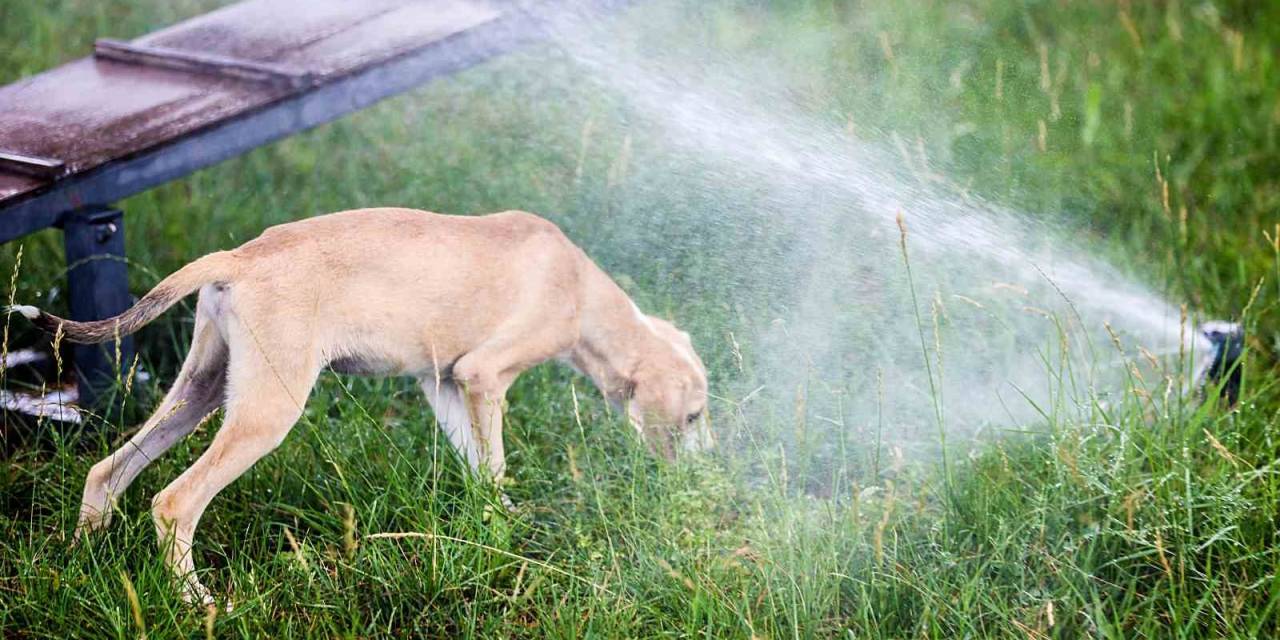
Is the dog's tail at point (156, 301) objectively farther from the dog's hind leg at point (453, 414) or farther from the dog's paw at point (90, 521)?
the dog's hind leg at point (453, 414)

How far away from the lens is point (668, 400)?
12.7ft

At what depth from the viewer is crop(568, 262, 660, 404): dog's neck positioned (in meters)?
3.94

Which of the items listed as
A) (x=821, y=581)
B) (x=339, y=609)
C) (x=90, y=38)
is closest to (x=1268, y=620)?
(x=821, y=581)

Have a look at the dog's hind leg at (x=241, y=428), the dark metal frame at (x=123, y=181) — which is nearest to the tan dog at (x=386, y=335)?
the dog's hind leg at (x=241, y=428)

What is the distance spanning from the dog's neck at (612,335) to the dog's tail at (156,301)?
110 cm

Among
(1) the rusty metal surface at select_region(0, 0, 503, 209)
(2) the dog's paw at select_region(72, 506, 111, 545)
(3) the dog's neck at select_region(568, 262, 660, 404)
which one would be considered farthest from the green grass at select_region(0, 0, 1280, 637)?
(1) the rusty metal surface at select_region(0, 0, 503, 209)

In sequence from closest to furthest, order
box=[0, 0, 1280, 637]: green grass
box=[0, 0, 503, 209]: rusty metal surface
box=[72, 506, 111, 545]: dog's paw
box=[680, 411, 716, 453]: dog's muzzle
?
box=[0, 0, 1280, 637]: green grass < box=[72, 506, 111, 545]: dog's paw < box=[680, 411, 716, 453]: dog's muzzle < box=[0, 0, 503, 209]: rusty metal surface

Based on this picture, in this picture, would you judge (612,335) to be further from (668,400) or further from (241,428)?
(241,428)

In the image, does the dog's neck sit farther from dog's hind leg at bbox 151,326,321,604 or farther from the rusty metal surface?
the rusty metal surface

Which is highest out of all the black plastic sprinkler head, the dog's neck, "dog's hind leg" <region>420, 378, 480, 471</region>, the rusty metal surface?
the rusty metal surface

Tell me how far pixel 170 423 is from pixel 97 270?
0.88 meters

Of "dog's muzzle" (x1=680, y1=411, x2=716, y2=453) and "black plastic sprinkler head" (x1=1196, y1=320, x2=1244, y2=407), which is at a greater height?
"dog's muzzle" (x1=680, y1=411, x2=716, y2=453)

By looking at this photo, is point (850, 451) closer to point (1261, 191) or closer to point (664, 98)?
point (664, 98)

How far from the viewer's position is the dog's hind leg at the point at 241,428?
3.12 m
